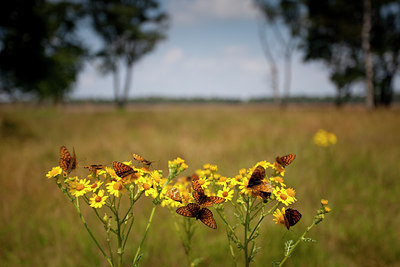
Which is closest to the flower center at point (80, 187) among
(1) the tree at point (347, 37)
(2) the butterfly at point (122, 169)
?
(2) the butterfly at point (122, 169)

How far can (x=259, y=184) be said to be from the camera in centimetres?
83

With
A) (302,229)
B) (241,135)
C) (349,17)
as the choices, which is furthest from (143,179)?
(349,17)

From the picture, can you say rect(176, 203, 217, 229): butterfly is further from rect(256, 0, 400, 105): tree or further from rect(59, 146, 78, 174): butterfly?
rect(256, 0, 400, 105): tree

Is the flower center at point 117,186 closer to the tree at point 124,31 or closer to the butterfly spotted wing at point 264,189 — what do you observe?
the butterfly spotted wing at point 264,189

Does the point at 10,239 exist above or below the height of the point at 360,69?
below

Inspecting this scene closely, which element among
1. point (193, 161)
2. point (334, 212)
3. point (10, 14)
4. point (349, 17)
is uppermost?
point (349, 17)

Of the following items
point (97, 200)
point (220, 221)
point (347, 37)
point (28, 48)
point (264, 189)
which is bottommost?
point (220, 221)

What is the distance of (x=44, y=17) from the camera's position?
8188mm

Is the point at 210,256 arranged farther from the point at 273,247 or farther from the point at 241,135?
the point at 241,135

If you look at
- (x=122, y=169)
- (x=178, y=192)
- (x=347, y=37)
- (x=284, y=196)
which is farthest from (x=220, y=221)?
(x=347, y=37)

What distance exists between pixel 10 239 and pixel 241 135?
5673 mm

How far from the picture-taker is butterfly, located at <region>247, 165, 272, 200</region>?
2.64 ft

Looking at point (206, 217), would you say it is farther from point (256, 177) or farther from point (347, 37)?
point (347, 37)

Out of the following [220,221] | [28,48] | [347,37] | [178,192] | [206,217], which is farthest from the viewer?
[347,37]
